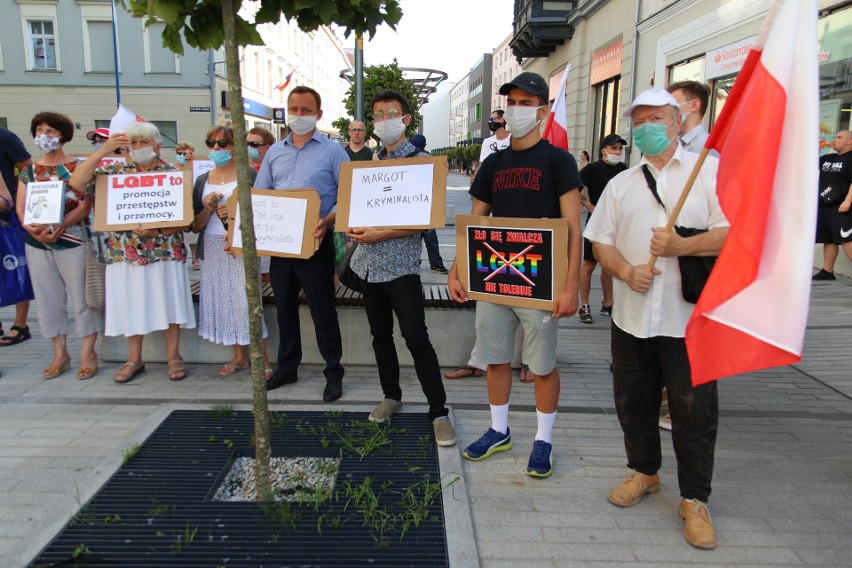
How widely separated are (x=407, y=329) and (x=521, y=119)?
56.9 inches

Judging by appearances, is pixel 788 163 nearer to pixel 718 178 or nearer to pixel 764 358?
pixel 718 178

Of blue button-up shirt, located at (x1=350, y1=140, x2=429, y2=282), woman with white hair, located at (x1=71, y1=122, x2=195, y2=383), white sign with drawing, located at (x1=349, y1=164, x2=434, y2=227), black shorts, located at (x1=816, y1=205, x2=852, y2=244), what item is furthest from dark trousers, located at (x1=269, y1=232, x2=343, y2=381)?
black shorts, located at (x1=816, y1=205, x2=852, y2=244)

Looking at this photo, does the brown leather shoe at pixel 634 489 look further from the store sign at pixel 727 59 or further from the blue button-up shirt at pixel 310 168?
the store sign at pixel 727 59

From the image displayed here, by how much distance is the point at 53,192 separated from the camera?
15.4 feet

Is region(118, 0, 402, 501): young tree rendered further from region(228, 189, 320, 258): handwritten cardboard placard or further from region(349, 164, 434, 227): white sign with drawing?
region(228, 189, 320, 258): handwritten cardboard placard

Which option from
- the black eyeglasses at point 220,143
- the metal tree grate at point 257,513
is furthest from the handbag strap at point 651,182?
the black eyeglasses at point 220,143

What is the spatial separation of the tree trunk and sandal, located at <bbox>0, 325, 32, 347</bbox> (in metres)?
4.17

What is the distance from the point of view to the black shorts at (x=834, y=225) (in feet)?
27.6

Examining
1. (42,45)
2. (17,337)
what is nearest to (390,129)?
(17,337)

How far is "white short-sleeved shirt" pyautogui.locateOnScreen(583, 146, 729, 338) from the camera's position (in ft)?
9.23

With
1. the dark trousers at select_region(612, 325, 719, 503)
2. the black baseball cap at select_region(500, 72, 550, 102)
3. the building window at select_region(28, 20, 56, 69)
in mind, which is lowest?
the dark trousers at select_region(612, 325, 719, 503)

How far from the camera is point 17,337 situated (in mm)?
5984

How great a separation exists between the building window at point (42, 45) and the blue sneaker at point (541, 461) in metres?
33.8

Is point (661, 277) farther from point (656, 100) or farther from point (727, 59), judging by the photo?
point (727, 59)
